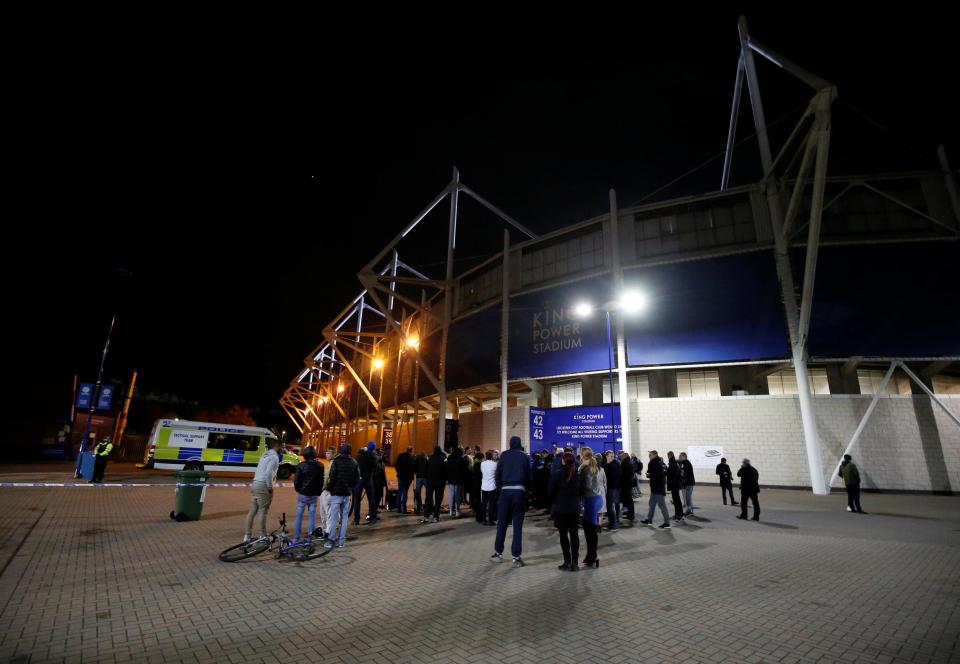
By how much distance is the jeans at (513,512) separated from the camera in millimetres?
7184

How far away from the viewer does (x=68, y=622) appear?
4.43 meters

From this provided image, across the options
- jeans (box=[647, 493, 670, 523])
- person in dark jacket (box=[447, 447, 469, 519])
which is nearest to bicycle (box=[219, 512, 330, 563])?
person in dark jacket (box=[447, 447, 469, 519])

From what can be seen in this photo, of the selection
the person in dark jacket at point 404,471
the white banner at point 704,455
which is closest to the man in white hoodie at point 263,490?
the person in dark jacket at point 404,471

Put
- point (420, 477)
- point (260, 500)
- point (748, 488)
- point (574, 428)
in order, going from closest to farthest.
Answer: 1. point (260, 500)
2. point (748, 488)
3. point (420, 477)
4. point (574, 428)

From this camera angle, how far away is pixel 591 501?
7305mm

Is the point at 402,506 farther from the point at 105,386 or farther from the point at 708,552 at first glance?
the point at 105,386

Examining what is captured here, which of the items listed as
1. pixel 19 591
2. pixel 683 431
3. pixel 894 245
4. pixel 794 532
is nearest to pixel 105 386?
pixel 19 591

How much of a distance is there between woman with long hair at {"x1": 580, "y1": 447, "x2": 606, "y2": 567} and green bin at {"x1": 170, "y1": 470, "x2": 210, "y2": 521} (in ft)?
28.5

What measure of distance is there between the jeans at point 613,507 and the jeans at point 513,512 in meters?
4.33

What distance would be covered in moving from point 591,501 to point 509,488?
53.5 inches

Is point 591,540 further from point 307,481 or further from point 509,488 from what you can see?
point 307,481

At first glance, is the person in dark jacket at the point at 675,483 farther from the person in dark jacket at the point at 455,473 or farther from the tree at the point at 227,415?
the tree at the point at 227,415

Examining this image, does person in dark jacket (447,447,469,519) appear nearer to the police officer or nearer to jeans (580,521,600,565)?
jeans (580,521,600,565)

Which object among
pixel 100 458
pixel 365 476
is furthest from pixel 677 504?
pixel 100 458
